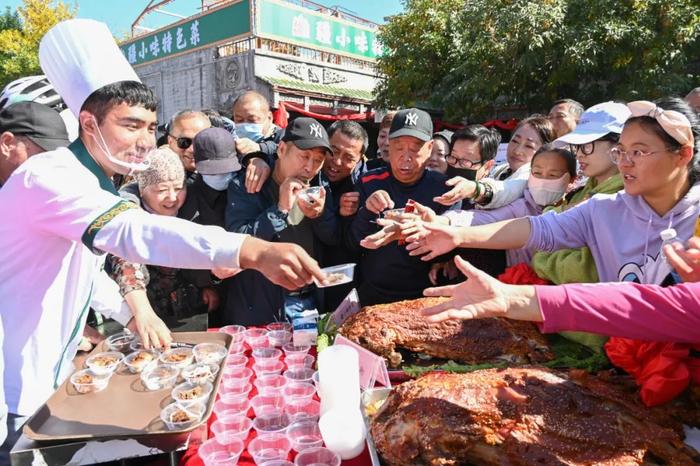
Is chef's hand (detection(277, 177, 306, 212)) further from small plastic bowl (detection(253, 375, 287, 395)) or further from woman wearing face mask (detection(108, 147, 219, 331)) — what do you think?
small plastic bowl (detection(253, 375, 287, 395))

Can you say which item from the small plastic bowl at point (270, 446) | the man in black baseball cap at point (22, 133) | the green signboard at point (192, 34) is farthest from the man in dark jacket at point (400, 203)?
the green signboard at point (192, 34)

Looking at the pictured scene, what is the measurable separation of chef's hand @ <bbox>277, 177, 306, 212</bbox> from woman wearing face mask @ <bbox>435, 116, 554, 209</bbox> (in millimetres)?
882

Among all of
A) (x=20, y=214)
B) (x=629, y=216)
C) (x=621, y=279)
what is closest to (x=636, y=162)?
(x=629, y=216)

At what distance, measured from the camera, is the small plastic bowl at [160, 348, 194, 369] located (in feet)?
6.56

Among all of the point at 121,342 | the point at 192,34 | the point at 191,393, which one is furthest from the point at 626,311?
the point at 192,34

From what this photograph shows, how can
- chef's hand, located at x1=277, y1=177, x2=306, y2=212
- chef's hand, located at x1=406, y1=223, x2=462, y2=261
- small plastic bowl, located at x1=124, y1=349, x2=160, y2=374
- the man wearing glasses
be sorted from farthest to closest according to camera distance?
the man wearing glasses < chef's hand, located at x1=277, y1=177, x2=306, y2=212 < chef's hand, located at x1=406, y1=223, x2=462, y2=261 < small plastic bowl, located at x1=124, y1=349, x2=160, y2=374

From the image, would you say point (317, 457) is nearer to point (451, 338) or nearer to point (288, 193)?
point (451, 338)

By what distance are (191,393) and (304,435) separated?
1.56ft

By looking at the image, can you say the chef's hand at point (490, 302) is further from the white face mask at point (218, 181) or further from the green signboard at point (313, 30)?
the green signboard at point (313, 30)

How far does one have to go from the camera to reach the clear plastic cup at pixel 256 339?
239cm

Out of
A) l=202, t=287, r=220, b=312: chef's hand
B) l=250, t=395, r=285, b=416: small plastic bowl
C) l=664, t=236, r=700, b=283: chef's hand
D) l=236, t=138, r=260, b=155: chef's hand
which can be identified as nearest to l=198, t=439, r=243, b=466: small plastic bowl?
l=250, t=395, r=285, b=416: small plastic bowl

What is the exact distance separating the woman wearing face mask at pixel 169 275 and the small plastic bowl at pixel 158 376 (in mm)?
725

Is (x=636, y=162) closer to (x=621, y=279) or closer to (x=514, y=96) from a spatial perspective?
(x=621, y=279)

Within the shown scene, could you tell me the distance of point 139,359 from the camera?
2.03 metres
